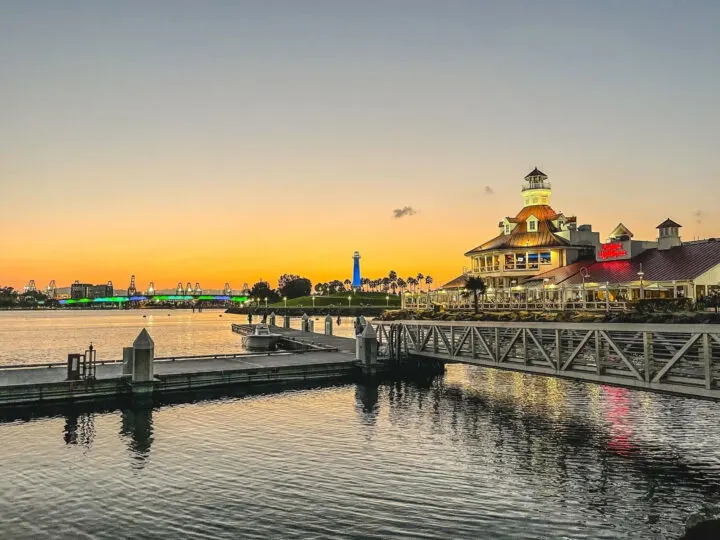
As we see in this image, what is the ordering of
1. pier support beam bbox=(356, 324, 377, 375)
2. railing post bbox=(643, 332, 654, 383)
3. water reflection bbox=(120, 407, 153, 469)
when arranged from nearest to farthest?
railing post bbox=(643, 332, 654, 383) → water reflection bbox=(120, 407, 153, 469) → pier support beam bbox=(356, 324, 377, 375)

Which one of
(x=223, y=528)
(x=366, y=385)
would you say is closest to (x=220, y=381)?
(x=366, y=385)

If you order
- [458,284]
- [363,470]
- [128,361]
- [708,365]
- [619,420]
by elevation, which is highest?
[458,284]

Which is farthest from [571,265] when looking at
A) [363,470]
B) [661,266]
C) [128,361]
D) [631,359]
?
[363,470]

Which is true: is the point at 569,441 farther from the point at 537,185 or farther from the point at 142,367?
the point at 537,185

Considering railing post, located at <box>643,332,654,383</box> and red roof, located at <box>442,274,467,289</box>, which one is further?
red roof, located at <box>442,274,467,289</box>

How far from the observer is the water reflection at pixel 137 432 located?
2027 centimetres

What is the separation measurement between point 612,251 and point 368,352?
44.4 meters

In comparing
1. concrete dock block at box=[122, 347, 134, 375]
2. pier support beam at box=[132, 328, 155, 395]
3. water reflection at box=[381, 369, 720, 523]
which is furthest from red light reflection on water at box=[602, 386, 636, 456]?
concrete dock block at box=[122, 347, 134, 375]

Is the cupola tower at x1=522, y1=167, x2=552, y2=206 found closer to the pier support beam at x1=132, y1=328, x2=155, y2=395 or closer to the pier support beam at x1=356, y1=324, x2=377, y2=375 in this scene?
the pier support beam at x1=356, y1=324, x2=377, y2=375

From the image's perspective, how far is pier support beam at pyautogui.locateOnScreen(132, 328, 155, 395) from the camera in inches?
1145

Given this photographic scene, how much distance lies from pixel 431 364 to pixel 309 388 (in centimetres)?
1072

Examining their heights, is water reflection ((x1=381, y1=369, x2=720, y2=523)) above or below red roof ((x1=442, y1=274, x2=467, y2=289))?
below

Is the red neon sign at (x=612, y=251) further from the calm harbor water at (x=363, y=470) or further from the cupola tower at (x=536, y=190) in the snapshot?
the calm harbor water at (x=363, y=470)

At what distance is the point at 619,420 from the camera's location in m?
24.9
